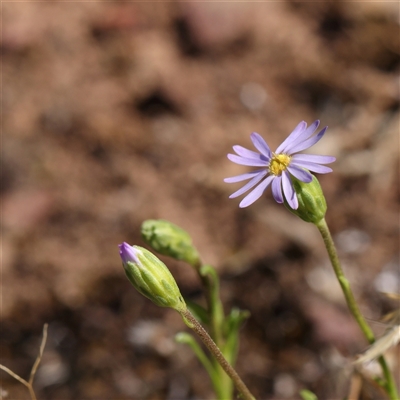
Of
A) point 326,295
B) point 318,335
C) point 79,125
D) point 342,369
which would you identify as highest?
point 79,125

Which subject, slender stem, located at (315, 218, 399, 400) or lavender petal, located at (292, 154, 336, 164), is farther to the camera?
slender stem, located at (315, 218, 399, 400)

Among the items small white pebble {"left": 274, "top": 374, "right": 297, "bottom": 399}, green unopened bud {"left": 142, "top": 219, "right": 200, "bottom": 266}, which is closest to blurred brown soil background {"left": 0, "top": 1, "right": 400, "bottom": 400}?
small white pebble {"left": 274, "top": 374, "right": 297, "bottom": 399}

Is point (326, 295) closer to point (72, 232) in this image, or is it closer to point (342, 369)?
point (342, 369)

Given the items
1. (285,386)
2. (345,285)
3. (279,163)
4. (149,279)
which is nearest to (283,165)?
(279,163)

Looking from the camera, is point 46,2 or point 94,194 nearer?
point 94,194

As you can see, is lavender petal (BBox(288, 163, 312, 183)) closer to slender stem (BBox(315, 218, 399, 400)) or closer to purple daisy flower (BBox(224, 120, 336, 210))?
purple daisy flower (BBox(224, 120, 336, 210))

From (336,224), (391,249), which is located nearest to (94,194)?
(336,224)
